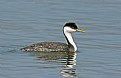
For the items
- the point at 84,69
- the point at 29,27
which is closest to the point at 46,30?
the point at 29,27

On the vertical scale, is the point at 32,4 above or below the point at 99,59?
above

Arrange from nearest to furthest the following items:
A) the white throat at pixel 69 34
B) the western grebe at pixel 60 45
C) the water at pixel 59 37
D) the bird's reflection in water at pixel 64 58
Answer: the water at pixel 59 37 → the bird's reflection in water at pixel 64 58 → the western grebe at pixel 60 45 → the white throat at pixel 69 34

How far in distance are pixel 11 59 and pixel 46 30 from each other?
206 inches

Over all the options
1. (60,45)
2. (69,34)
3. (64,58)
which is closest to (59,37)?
(69,34)

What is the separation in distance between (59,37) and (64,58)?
338 cm

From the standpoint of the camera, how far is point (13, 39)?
926 inches

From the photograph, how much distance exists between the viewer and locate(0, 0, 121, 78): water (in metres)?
19.0

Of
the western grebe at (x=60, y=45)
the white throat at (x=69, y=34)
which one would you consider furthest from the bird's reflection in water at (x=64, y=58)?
the white throat at (x=69, y=34)

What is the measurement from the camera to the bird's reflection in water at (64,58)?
19.1 metres

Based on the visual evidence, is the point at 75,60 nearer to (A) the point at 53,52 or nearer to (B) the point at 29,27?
(A) the point at 53,52

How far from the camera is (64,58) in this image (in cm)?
2158

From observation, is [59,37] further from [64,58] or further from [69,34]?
[64,58]

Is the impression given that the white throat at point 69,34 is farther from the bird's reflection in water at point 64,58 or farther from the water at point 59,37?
the bird's reflection in water at point 64,58

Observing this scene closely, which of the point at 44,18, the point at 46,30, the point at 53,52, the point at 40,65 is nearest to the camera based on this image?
the point at 40,65
